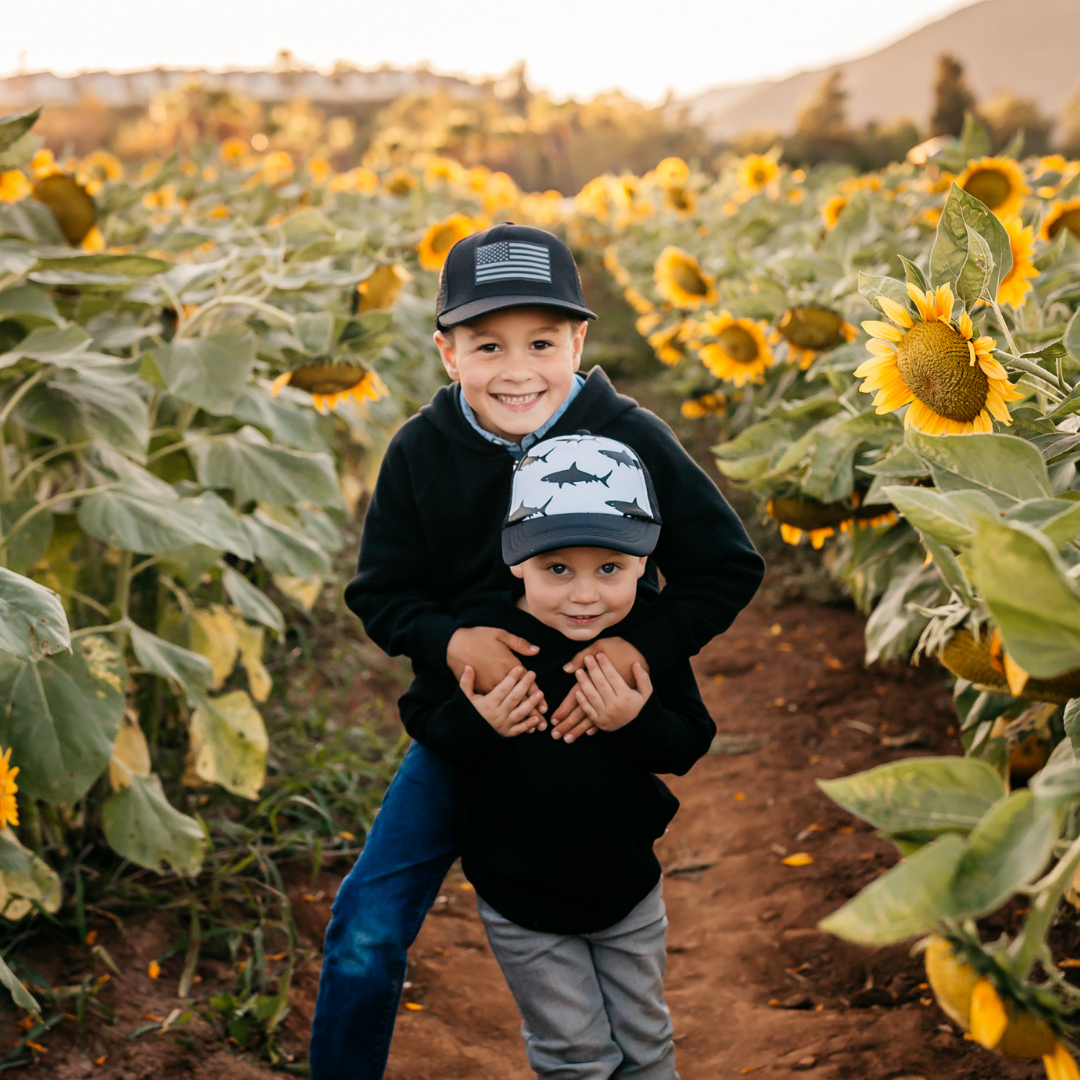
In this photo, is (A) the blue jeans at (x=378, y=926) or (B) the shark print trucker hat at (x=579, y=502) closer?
(B) the shark print trucker hat at (x=579, y=502)

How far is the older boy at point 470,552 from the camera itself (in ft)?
5.25

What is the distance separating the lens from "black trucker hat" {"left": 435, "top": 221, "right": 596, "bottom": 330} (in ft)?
5.23

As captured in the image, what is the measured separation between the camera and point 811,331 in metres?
2.88

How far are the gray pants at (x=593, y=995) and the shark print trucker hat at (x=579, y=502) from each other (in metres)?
0.60

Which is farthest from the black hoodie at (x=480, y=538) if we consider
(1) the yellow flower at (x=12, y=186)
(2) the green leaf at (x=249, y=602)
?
(1) the yellow flower at (x=12, y=186)

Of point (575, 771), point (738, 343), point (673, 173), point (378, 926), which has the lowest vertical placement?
point (378, 926)

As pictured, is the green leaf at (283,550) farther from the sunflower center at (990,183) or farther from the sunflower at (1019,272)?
the sunflower center at (990,183)

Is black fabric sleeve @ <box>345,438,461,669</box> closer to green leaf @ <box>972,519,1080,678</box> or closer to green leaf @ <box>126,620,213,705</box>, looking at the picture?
green leaf @ <box>126,620,213,705</box>

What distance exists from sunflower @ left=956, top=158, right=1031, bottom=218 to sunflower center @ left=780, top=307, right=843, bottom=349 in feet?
2.40

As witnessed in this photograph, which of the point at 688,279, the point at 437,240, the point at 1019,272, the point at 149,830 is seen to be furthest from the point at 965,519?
the point at 688,279

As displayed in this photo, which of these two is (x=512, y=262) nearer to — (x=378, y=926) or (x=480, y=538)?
(x=480, y=538)

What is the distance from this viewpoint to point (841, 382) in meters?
2.14

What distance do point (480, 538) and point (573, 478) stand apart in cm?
28

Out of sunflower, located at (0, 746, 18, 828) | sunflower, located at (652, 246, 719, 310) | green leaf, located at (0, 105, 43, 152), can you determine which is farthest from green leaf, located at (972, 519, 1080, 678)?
sunflower, located at (652, 246, 719, 310)
